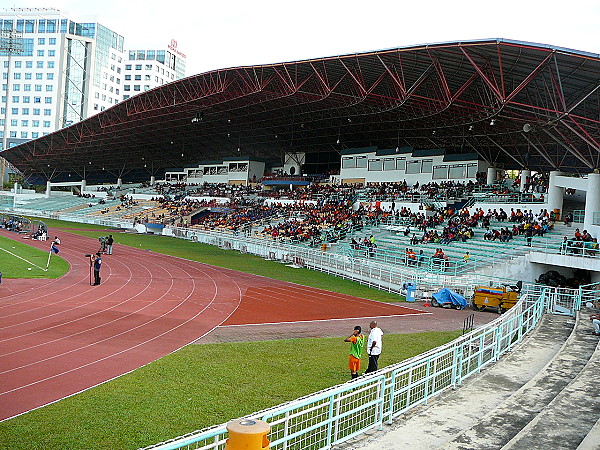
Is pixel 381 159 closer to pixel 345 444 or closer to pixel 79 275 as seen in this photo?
pixel 79 275

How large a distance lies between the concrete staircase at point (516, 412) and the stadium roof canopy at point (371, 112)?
18.7m

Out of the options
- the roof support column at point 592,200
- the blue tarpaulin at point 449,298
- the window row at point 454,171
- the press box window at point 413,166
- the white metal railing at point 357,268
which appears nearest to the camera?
the blue tarpaulin at point 449,298

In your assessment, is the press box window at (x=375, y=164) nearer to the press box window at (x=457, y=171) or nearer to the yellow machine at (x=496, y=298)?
the press box window at (x=457, y=171)

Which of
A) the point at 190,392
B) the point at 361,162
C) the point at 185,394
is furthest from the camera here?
the point at 361,162

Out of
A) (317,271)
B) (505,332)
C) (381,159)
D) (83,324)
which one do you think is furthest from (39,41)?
(505,332)

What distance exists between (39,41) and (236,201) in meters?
72.3

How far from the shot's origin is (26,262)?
27781 mm

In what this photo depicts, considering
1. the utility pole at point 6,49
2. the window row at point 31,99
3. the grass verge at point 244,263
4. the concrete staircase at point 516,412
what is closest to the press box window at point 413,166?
the grass verge at point 244,263

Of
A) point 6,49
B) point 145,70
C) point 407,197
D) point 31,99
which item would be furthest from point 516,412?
point 145,70

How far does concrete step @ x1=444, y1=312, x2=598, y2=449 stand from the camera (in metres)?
7.04

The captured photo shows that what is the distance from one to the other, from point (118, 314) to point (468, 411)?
40.6 feet

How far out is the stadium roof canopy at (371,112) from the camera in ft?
93.7

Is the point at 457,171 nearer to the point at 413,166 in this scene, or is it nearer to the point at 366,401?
the point at 413,166

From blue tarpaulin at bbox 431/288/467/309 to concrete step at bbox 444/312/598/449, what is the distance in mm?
9428
